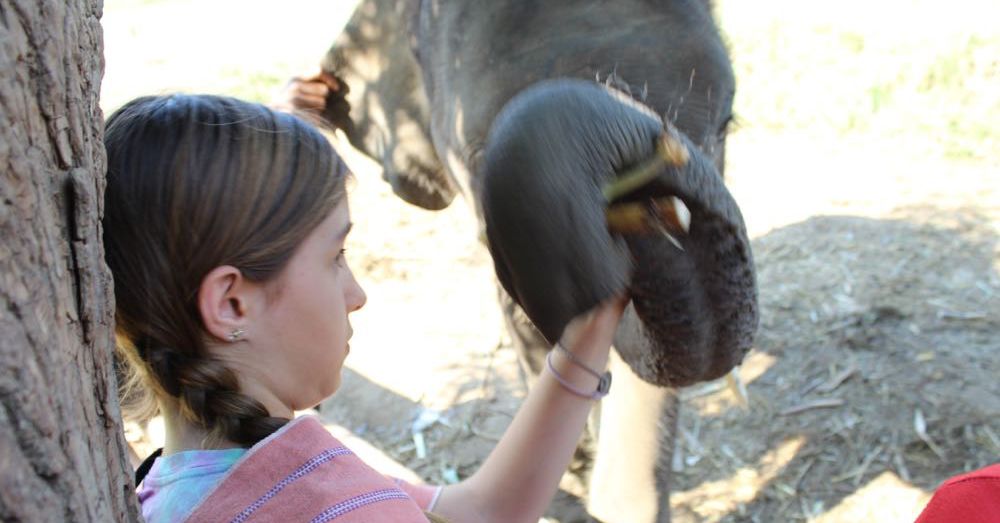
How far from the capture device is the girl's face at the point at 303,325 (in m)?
1.30

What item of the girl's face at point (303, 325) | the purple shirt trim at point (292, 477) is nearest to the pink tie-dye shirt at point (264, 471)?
the purple shirt trim at point (292, 477)

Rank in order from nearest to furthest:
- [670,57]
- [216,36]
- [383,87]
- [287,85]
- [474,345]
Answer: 1. [670,57]
2. [383,87]
3. [287,85]
4. [474,345]
5. [216,36]

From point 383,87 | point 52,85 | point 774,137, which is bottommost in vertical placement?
point 774,137

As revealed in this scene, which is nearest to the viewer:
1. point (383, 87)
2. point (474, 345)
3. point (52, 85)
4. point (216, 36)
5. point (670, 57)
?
point (52, 85)

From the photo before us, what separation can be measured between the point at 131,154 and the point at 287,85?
360cm

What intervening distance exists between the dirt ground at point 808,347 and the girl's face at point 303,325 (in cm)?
186

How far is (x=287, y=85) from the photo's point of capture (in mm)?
4734

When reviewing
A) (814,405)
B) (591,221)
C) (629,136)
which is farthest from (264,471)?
(814,405)

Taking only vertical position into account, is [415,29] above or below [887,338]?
above

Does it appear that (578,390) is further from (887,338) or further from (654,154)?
(887,338)

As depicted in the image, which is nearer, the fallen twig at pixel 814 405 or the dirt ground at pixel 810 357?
the dirt ground at pixel 810 357

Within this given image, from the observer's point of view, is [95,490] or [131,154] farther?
[131,154]

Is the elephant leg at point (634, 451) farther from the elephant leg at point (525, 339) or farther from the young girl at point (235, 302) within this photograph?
the young girl at point (235, 302)

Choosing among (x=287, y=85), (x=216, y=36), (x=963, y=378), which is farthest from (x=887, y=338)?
(x=216, y=36)
